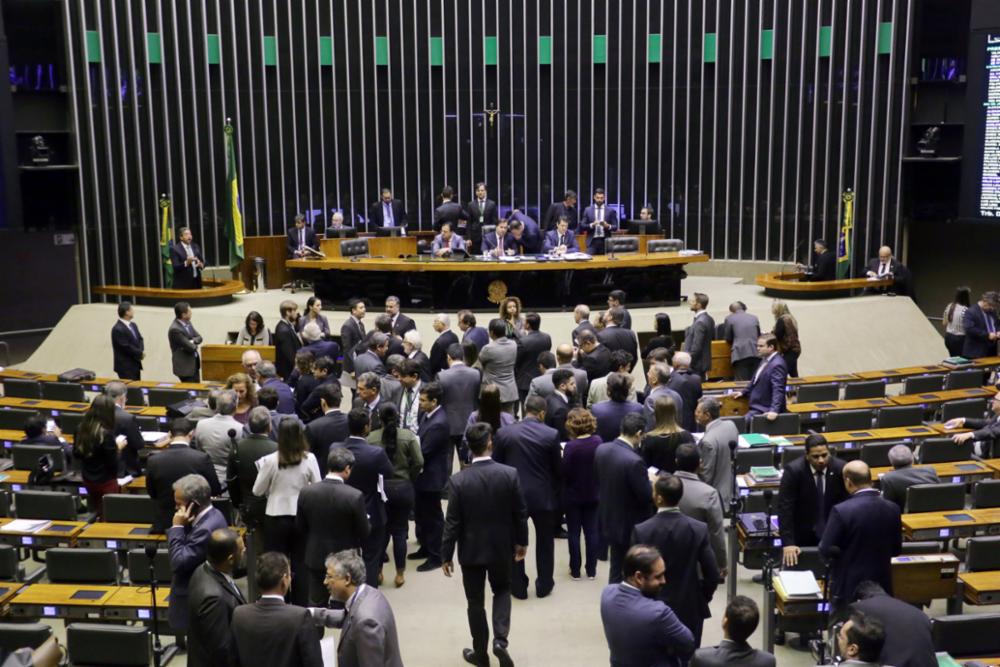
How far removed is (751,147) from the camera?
58.3 ft

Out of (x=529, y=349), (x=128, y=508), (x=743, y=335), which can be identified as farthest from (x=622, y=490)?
(x=743, y=335)

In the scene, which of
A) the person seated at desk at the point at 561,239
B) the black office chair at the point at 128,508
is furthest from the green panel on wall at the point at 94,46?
the black office chair at the point at 128,508

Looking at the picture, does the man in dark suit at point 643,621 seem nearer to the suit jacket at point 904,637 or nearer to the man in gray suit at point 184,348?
the suit jacket at point 904,637

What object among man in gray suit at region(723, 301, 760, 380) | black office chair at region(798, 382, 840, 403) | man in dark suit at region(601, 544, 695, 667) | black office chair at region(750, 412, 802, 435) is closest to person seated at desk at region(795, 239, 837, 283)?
man in gray suit at region(723, 301, 760, 380)

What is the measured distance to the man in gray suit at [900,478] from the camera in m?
7.08

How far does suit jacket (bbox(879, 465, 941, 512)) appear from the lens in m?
7.09

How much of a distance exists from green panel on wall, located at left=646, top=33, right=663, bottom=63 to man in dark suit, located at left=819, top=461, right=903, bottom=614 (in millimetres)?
13216

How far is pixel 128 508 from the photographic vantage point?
738 cm

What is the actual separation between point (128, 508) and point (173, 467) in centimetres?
103

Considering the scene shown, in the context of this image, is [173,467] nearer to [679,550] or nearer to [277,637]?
[277,637]

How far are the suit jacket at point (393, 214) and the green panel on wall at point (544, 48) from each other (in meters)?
3.50

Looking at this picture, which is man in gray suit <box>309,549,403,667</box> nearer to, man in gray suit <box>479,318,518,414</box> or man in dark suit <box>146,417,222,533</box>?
man in dark suit <box>146,417,222,533</box>

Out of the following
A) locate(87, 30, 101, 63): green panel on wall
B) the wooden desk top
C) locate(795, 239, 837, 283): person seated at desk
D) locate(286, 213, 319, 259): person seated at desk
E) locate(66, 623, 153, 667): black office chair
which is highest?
locate(87, 30, 101, 63): green panel on wall

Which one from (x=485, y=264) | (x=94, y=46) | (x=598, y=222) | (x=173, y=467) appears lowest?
(x=173, y=467)
